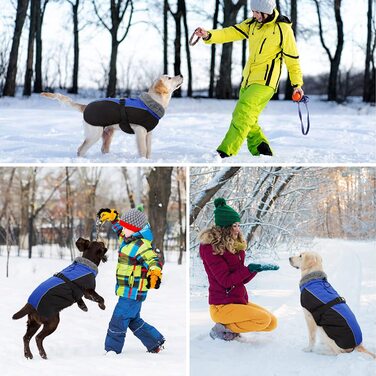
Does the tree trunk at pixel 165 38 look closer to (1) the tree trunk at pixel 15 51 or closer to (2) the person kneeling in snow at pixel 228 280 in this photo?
(1) the tree trunk at pixel 15 51

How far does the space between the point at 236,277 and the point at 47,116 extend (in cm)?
612

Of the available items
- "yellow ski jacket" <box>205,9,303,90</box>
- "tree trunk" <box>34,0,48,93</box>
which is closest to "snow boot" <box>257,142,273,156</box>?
Result: "yellow ski jacket" <box>205,9,303,90</box>

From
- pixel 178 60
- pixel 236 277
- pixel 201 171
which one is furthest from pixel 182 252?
pixel 178 60

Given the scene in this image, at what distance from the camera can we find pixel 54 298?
4129mm

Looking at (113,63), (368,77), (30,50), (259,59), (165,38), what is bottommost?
(259,59)

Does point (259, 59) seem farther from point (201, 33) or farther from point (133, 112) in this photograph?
point (133, 112)

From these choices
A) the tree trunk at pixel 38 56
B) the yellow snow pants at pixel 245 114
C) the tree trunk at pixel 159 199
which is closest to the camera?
the yellow snow pants at pixel 245 114

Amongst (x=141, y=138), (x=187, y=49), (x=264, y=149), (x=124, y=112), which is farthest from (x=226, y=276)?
(x=187, y=49)

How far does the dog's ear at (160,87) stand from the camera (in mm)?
5227

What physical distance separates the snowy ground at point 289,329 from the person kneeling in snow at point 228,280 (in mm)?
107

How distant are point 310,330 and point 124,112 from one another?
2.27 m

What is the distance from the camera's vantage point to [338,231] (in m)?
5.64

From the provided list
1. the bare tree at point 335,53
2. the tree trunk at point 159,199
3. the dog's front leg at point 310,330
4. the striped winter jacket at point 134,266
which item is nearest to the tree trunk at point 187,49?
the bare tree at point 335,53

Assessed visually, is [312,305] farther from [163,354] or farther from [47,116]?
[47,116]
